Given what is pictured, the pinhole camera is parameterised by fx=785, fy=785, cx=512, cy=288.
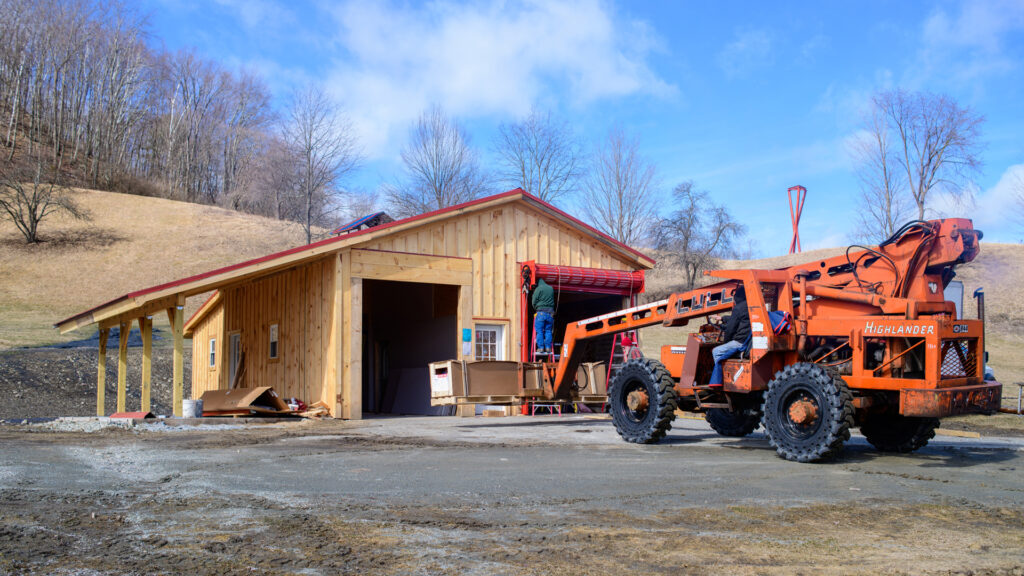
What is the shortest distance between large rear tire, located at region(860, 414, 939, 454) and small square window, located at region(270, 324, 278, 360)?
14.2 metres

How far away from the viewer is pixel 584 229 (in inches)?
778

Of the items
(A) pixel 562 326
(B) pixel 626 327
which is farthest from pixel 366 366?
(B) pixel 626 327

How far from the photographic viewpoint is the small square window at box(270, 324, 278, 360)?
19797mm

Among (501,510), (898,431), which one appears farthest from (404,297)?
(501,510)

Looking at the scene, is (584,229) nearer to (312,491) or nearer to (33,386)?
(312,491)

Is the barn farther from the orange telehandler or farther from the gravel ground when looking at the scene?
the orange telehandler

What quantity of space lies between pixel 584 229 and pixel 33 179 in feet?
157

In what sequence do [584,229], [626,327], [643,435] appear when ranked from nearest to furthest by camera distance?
[643,435] → [626,327] → [584,229]

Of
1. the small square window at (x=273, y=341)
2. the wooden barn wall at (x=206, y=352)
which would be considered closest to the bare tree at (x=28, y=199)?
the wooden barn wall at (x=206, y=352)

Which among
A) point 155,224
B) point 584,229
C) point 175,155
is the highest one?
point 175,155

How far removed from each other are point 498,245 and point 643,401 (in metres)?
8.42

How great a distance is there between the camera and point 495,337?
722 inches

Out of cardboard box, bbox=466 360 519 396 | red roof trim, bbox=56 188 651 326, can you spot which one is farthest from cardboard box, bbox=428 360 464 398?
red roof trim, bbox=56 188 651 326

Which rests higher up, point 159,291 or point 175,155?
point 175,155
